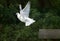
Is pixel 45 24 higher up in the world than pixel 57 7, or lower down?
lower down

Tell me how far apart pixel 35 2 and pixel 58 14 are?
11.5 inches

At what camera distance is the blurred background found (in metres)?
2.10

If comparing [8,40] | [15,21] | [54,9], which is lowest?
[8,40]

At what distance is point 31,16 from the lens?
2168 mm

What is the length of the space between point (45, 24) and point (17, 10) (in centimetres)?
38

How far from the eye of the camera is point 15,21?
225 cm

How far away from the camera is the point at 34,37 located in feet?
6.92

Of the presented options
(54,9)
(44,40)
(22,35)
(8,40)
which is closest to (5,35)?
(8,40)

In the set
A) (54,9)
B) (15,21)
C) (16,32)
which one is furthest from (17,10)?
(54,9)

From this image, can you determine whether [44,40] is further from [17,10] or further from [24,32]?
[17,10]

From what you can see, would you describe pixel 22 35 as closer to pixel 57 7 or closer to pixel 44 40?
pixel 44 40

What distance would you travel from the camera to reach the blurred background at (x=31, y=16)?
2.10 meters

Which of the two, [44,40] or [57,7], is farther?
[57,7]

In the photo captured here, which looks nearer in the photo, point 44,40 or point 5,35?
point 44,40
